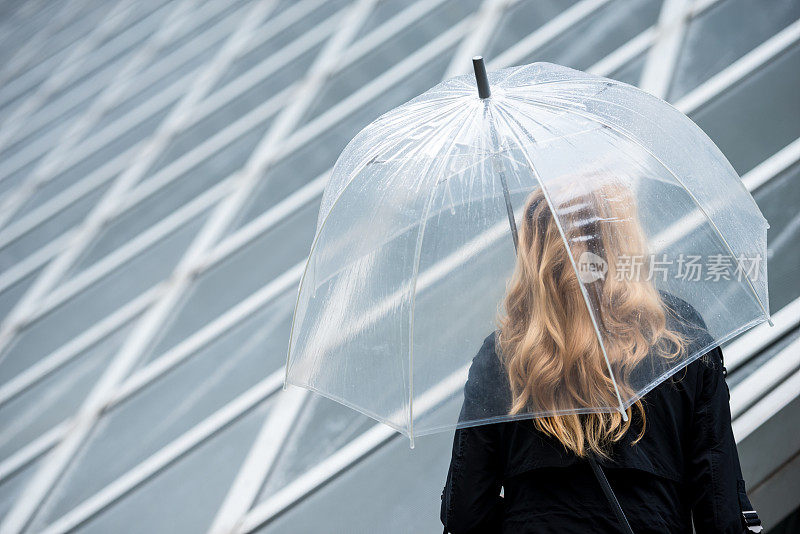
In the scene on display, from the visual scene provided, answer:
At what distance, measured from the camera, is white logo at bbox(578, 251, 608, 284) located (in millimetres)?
1609

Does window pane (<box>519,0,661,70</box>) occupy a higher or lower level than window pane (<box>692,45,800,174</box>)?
higher

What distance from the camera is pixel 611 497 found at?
5.31 ft

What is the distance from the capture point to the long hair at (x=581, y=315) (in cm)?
161

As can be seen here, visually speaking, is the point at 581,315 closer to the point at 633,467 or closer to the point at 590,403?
the point at 590,403

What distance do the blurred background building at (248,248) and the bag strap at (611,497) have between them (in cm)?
141

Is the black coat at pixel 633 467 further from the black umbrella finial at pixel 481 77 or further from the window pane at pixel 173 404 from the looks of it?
the window pane at pixel 173 404

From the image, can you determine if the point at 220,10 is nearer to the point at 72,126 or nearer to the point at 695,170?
the point at 72,126

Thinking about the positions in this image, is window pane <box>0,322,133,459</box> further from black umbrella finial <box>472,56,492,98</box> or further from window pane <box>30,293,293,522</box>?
black umbrella finial <box>472,56,492,98</box>

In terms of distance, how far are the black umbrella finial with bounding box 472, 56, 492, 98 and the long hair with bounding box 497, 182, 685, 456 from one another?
312 millimetres

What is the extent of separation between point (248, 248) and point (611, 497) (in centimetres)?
327

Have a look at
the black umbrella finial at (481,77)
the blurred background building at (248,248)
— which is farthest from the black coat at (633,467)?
the blurred background building at (248,248)

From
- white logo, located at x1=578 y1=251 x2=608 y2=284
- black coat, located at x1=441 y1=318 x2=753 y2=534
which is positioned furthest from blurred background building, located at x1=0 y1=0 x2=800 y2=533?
white logo, located at x1=578 y1=251 x2=608 y2=284

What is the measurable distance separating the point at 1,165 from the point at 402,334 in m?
6.20

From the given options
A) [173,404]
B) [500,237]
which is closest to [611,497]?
[500,237]
